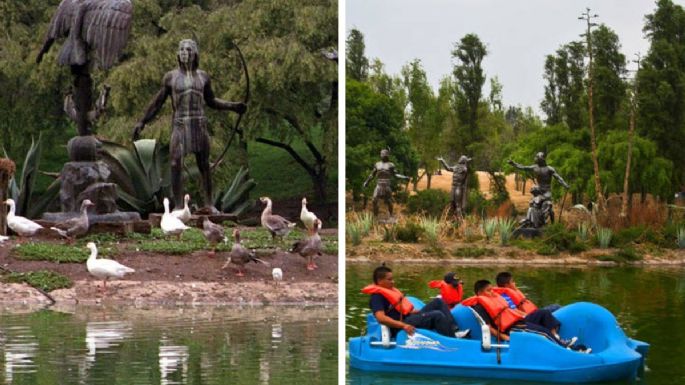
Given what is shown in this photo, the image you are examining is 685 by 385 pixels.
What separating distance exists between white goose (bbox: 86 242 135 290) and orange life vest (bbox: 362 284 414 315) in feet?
10.9

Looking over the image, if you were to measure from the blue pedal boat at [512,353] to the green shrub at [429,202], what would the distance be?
539 inches

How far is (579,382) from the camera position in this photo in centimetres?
718

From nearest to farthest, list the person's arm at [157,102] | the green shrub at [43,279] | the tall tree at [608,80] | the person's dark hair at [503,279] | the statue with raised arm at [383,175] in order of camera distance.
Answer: the person's dark hair at [503,279]
the green shrub at [43,279]
the person's arm at [157,102]
the statue with raised arm at [383,175]
the tall tree at [608,80]

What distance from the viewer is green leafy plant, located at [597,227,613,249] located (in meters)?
17.3

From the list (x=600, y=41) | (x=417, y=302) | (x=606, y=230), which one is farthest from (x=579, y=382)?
(x=600, y=41)

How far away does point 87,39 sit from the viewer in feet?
39.2

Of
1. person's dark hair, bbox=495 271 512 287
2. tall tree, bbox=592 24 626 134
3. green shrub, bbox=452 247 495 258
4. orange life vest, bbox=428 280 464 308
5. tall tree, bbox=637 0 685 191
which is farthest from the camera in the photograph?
tall tree, bbox=592 24 626 134

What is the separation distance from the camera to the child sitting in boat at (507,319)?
721 centimetres

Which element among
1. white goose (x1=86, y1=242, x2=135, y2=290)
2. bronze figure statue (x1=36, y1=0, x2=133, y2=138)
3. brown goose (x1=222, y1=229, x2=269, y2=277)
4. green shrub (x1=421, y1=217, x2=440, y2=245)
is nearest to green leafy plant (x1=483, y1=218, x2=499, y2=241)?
green shrub (x1=421, y1=217, x2=440, y2=245)

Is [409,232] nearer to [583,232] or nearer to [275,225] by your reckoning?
[583,232]

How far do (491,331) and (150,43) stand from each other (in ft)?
→ 43.0

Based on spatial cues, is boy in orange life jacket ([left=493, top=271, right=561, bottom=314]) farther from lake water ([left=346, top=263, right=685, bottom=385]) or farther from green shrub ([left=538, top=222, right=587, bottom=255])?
green shrub ([left=538, top=222, right=587, bottom=255])

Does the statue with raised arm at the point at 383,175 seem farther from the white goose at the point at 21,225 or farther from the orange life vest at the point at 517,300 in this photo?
the orange life vest at the point at 517,300

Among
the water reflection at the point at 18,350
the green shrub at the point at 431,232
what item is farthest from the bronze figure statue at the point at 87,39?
the green shrub at the point at 431,232
